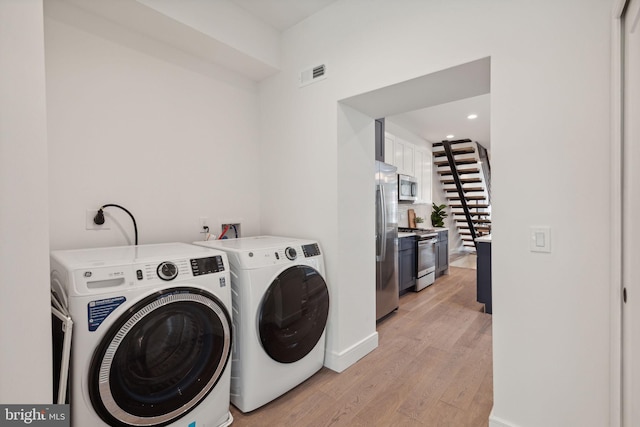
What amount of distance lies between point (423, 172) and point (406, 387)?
4617mm

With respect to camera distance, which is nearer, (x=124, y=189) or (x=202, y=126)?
(x=124, y=189)

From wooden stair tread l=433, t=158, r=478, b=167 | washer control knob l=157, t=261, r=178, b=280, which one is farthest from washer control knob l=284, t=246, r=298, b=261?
wooden stair tread l=433, t=158, r=478, b=167

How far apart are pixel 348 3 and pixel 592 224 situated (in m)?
1.95

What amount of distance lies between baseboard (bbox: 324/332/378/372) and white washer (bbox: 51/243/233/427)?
32.5 inches

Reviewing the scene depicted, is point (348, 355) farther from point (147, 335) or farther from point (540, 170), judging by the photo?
point (540, 170)

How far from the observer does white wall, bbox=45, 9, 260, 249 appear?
1771 mm

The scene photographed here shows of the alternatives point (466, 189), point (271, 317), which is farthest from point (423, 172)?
point (271, 317)

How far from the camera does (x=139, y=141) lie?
81.1 inches

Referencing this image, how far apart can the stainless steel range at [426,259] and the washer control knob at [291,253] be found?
277 cm

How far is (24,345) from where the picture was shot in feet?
3.48

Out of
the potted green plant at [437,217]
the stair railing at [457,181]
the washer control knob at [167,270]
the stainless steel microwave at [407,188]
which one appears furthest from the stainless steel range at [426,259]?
the washer control knob at [167,270]

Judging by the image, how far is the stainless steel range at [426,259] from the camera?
4.34 m

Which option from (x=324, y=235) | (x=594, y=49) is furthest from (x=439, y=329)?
(x=594, y=49)

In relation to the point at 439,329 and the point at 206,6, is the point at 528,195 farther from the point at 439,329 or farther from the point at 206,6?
the point at 206,6
